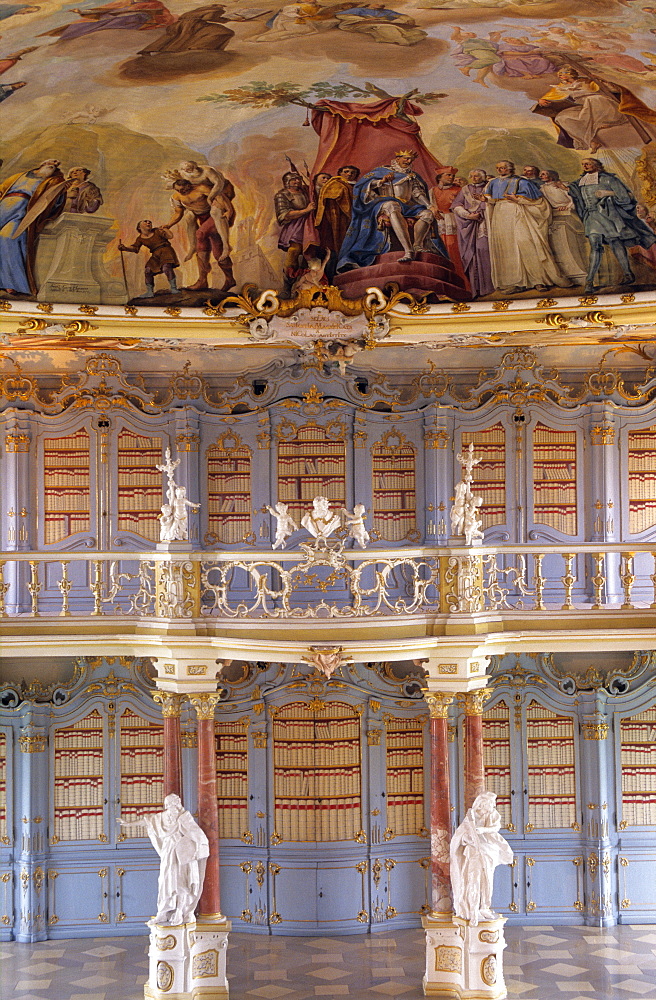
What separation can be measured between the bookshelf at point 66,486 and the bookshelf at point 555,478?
21.1 ft

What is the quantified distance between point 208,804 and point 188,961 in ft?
5.92

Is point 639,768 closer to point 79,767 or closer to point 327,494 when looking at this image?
point 327,494

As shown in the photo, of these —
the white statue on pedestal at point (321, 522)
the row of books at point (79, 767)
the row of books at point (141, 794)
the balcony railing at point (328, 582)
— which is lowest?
the row of books at point (141, 794)

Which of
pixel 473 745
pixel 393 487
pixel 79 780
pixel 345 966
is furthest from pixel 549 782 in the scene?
pixel 79 780

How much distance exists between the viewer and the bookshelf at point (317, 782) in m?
17.3

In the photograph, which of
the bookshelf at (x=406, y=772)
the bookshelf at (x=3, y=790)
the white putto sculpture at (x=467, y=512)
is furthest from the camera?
the bookshelf at (x=406, y=772)

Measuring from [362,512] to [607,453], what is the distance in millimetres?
4738

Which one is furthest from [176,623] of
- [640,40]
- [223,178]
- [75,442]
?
[640,40]

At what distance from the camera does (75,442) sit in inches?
689

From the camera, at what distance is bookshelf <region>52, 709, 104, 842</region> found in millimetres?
17250

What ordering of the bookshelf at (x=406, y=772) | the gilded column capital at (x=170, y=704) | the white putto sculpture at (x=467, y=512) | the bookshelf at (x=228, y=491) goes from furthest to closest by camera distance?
the bookshelf at (x=228, y=491)
the bookshelf at (x=406, y=772)
the gilded column capital at (x=170, y=704)
the white putto sculpture at (x=467, y=512)

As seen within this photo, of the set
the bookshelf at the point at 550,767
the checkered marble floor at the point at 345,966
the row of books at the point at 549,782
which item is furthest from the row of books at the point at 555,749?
the checkered marble floor at the point at 345,966

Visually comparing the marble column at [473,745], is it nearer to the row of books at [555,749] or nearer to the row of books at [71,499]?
the row of books at [555,749]

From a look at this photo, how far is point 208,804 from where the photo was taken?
587 inches
